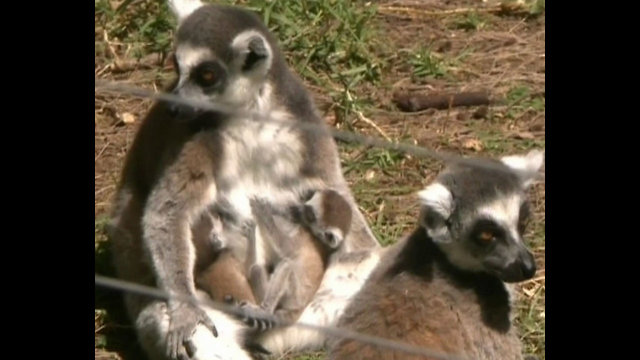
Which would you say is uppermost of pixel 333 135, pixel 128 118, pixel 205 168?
pixel 333 135

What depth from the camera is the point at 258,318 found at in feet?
22.0

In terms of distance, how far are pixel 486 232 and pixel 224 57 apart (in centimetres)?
167

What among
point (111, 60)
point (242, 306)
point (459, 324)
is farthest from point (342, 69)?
point (459, 324)

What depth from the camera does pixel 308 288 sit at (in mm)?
7062

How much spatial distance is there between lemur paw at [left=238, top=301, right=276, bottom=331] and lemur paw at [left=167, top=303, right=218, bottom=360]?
18 cm

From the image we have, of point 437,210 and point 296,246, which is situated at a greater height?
point 437,210

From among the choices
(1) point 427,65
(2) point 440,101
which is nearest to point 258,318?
(2) point 440,101

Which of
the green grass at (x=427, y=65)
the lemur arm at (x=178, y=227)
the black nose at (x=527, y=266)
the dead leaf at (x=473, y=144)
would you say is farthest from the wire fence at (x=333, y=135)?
the green grass at (x=427, y=65)

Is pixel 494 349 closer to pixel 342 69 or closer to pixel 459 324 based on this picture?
pixel 459 324

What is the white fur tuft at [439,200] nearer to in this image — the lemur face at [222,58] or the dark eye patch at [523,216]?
the dark eye patch at [523,216]

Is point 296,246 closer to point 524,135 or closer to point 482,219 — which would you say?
point 482,219
